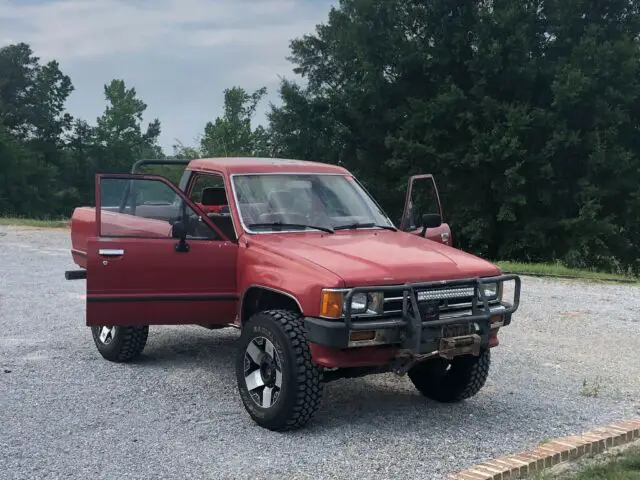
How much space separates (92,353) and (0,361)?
894 millimetres

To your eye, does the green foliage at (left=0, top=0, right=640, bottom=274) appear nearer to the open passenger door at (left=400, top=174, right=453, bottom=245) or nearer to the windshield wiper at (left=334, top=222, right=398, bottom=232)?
the open passenger door at (left=400, top=174, right=453, bottom=245)

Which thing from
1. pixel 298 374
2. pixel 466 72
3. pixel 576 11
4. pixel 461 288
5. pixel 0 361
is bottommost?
pixel 0 361

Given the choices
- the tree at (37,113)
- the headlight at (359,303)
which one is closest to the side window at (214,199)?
the headlight at (359,303)

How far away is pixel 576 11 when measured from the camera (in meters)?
34.6

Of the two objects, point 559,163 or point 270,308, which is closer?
point 270,308

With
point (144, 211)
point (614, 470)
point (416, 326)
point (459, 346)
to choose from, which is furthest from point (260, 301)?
point (614, 470)

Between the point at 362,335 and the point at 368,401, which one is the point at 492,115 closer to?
the point at 368,401

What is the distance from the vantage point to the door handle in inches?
264

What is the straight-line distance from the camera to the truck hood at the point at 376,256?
5.82m

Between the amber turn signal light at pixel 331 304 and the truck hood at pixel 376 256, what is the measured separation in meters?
0.11

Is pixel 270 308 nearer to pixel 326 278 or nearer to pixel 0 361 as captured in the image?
pixel 326 278

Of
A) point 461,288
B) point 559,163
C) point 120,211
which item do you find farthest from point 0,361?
point 559,163

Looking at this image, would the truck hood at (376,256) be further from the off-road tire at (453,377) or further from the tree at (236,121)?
the tree at (236,121)

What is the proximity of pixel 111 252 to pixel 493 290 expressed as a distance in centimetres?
306
